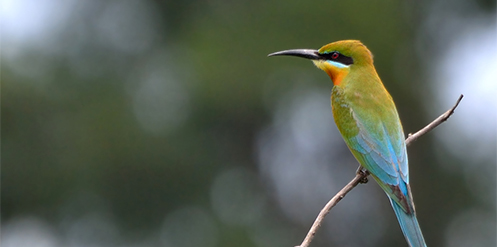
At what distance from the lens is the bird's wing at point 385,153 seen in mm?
2205

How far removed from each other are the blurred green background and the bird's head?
13.6 feet

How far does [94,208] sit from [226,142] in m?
1.87

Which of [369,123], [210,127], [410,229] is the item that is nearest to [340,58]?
[369,123]

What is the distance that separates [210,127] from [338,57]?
542 centimetres

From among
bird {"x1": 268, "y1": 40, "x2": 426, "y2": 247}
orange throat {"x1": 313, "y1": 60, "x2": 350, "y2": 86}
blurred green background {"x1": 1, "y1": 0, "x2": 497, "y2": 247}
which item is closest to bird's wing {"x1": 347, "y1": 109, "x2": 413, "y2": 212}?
bird {"x1": 268, "y1": 40, "x2": 426, "y2": 247}

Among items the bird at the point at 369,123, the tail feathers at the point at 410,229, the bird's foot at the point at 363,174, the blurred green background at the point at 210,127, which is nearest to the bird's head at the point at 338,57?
the bird at the point at 369,123

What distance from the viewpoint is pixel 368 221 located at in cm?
668

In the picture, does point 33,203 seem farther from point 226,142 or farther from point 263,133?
point 263,133

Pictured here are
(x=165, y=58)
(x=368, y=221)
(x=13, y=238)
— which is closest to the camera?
(x=368, y=221)

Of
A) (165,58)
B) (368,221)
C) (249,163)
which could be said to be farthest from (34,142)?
(368,221)

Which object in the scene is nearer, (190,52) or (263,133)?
(263,133)

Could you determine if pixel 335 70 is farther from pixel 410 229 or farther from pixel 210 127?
pixel 210 127

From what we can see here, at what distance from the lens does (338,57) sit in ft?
8.70

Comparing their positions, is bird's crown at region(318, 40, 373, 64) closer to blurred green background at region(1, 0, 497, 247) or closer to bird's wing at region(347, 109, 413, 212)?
bird's wing at region(347, 109, 413, 212)
